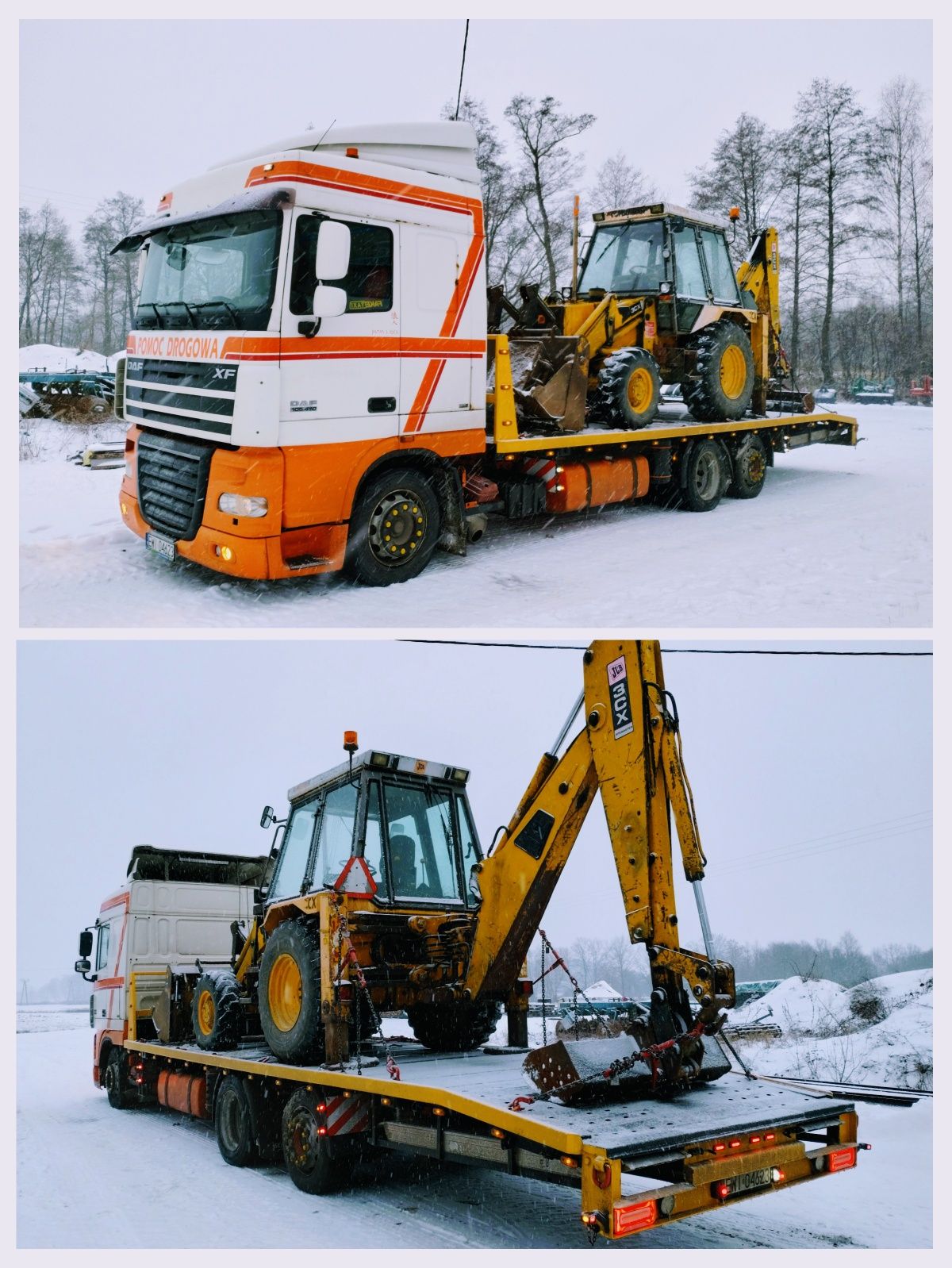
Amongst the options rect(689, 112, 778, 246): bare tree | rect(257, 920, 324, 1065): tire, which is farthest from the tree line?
rect(257, 920, 324, 1065): tire

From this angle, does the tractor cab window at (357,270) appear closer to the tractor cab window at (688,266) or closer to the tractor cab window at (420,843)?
the tractor cab window at (420,843)

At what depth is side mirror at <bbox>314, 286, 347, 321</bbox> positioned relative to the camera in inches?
289

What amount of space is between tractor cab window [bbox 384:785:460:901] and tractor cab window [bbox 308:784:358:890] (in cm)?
24

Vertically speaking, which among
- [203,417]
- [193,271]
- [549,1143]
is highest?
[193,271]

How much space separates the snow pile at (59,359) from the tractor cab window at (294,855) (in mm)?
16161

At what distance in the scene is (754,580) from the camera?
8.82 m

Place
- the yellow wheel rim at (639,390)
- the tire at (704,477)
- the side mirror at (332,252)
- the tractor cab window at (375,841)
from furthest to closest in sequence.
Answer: the tire at (704,477) < the yellow wheel rim at (639,390) < the side mirror at (332,252) < the tractor cab window at (375,841)

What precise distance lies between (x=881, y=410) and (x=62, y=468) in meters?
17.3

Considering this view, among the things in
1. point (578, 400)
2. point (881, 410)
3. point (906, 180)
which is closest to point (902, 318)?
point (881, 410)

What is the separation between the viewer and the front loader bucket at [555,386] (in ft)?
33.7

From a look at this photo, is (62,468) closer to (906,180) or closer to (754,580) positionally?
(754,580)

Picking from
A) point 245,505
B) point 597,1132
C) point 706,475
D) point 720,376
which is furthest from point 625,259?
point 597,1132

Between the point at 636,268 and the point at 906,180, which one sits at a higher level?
the point at 906,180

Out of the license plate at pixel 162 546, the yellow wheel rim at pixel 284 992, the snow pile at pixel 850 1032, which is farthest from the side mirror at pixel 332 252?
the snow pile at pixel 850 1032
